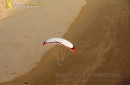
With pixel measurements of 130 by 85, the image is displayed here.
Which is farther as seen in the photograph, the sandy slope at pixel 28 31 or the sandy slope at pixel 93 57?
the sandy slope at pixel 28 31

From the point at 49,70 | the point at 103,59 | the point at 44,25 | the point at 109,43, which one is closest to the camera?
the point at 49,70

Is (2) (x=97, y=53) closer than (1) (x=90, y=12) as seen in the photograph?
Yes

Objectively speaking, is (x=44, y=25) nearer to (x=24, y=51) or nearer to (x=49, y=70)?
(x=24, y=51)

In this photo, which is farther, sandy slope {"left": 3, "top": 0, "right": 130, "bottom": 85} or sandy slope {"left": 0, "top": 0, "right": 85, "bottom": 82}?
sandy slope {"left": 0, "top": 0, "right": 85, "bottom": 82}

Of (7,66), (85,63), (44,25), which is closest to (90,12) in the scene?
(44,25)

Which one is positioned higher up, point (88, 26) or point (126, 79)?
point (88, 26)
